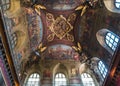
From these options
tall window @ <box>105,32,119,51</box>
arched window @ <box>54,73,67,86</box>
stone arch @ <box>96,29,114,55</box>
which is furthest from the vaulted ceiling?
arched window @ <box>54,73,67,86</box>

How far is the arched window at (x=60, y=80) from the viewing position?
51.2ft

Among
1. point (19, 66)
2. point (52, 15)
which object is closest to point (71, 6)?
point (52, 15)

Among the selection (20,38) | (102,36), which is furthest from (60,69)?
(102,36)

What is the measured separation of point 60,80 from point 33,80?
92.4 inches

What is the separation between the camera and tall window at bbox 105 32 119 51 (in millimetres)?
12844

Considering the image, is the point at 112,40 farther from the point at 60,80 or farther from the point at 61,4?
the point at 60,80

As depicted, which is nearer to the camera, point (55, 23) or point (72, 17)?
point (72, 17)

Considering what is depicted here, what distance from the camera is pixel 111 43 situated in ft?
44.0

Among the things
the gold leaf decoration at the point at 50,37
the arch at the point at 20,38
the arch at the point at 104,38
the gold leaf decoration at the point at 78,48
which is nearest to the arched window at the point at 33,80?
the arch at the point at 20,38

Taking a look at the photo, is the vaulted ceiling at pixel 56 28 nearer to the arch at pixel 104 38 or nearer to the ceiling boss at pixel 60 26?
the ceiling boss at pixel 60 26

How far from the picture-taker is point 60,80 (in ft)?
52.4

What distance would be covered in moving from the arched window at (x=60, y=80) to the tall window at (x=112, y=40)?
16.5ft

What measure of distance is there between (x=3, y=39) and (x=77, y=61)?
8.40 meters

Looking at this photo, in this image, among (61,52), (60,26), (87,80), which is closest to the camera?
(87,80)
